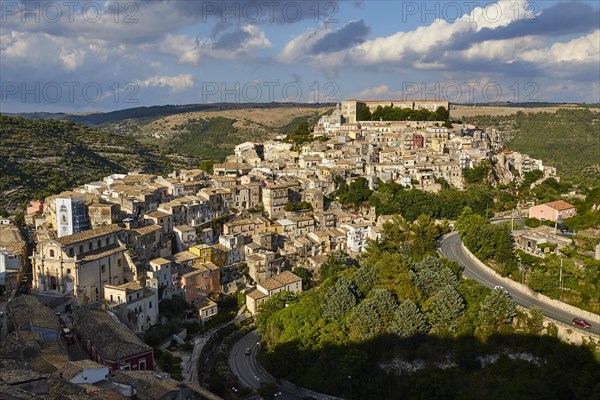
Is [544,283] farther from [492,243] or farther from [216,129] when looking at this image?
[216,129]

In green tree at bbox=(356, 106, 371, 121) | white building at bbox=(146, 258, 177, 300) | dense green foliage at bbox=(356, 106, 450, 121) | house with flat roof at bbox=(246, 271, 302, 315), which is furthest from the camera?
green tree at bbox=(356, 106, 371, 121)

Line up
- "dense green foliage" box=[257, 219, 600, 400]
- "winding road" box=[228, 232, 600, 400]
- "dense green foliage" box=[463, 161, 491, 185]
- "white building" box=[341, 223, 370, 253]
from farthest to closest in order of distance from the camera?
"dense green foliage" box=[463, 161, 491, 185] → "white building" box=[341, 223, 370, 253] → "winding road" box=[228, 232, 600, 400] → "dense green foliage" box=[257, 219, 600, 400]

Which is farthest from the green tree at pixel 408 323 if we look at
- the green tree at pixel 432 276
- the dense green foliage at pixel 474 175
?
the dense green foliage at pixel 474 175

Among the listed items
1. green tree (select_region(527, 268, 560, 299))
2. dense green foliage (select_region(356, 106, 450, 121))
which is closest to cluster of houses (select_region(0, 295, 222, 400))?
green tree (select_region(527, 268, 560, 299))

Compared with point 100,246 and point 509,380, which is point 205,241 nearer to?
point 100,246

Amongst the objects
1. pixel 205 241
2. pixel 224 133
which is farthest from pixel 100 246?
pixel 224 133

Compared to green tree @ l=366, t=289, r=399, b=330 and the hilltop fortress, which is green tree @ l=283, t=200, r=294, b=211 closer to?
green tree @ l=366, t=289, r=399, b=330
